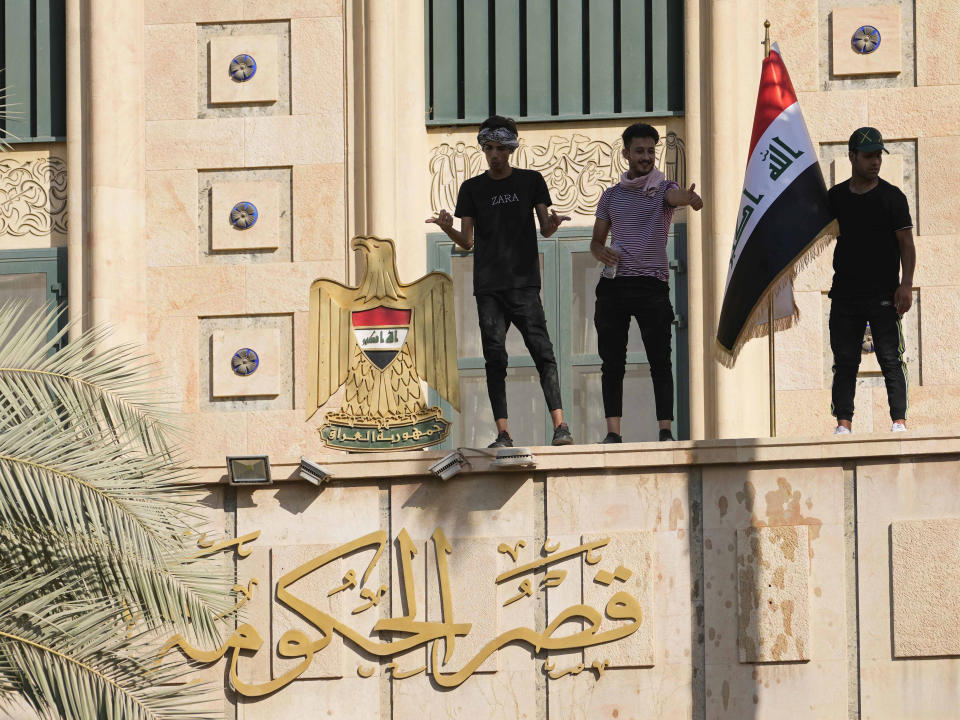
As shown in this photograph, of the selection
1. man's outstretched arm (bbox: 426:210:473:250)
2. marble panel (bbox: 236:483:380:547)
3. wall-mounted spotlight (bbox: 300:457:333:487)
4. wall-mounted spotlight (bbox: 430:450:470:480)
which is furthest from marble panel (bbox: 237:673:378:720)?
man's outstretched arm (bbox: 426:210:473:250)

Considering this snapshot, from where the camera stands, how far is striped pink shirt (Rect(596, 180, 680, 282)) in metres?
14.5

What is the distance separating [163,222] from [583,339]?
12.3ft

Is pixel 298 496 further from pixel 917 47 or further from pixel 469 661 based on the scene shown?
pixel 917 47

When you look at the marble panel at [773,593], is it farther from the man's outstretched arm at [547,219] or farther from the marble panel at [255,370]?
the marble panel at [255,370]

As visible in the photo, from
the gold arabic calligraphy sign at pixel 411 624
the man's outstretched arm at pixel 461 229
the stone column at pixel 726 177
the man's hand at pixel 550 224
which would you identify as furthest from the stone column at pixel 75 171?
the man's hand at pixel 550 224

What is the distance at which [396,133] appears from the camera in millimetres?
18172

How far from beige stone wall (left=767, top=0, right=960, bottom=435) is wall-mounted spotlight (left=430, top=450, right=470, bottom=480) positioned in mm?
3978

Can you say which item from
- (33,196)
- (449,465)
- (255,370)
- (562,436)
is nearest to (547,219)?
(562,436)

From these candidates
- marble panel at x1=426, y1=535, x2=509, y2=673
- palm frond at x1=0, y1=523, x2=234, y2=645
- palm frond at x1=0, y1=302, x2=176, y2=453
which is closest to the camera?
palm frond at x1=0, y1=523, x2=234, y2=645

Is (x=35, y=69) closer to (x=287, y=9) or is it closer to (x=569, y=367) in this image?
(x=287, y=9)

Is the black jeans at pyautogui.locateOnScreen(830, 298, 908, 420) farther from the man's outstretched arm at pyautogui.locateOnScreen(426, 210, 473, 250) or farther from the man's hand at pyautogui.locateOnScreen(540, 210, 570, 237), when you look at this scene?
the man's outstretched arm at pyautogui.locateOnScreen(426, 210, 473, 250)

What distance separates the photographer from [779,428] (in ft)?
57.3

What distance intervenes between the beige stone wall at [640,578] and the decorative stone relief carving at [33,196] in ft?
16.5

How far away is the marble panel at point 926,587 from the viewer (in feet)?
45.5
